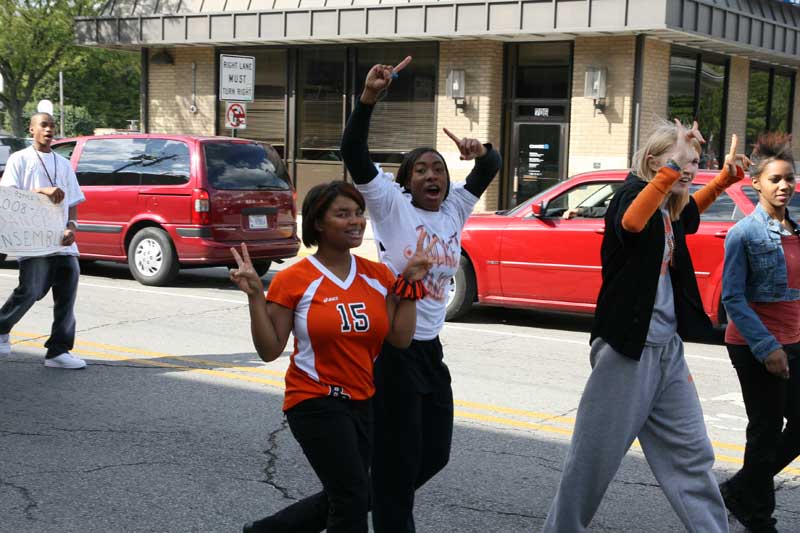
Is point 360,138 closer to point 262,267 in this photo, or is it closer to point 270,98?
point 262,267

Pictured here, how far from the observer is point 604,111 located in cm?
2025

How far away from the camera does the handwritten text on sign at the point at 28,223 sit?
26.8 ft

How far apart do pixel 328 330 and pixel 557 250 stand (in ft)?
22.6

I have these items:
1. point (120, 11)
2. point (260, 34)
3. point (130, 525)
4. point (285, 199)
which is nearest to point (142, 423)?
point (130, 525)

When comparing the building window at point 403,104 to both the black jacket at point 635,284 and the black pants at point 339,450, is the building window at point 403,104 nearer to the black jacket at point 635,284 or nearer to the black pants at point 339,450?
the black jacket at point 635,284

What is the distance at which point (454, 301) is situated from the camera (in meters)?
11.1

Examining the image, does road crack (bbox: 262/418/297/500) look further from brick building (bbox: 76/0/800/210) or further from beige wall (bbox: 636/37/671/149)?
beige wall (bbox: 636/37/671/149)

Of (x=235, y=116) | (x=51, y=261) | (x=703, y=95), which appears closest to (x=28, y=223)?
(x=51, y=261)

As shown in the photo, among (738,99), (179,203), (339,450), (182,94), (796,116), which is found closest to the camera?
(339,450)

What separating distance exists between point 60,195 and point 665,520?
17.3 feet

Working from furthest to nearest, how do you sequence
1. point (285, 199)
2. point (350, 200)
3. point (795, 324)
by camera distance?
point (285, 199) → point (795, 324) → point (350, 200)

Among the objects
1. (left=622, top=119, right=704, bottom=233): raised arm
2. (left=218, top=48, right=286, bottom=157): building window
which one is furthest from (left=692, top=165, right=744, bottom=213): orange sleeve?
(left=218, top=48, right=286, bottom=157): building window

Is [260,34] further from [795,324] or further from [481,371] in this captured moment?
[795,324]

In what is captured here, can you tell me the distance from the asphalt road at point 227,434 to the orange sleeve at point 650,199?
1.74m
